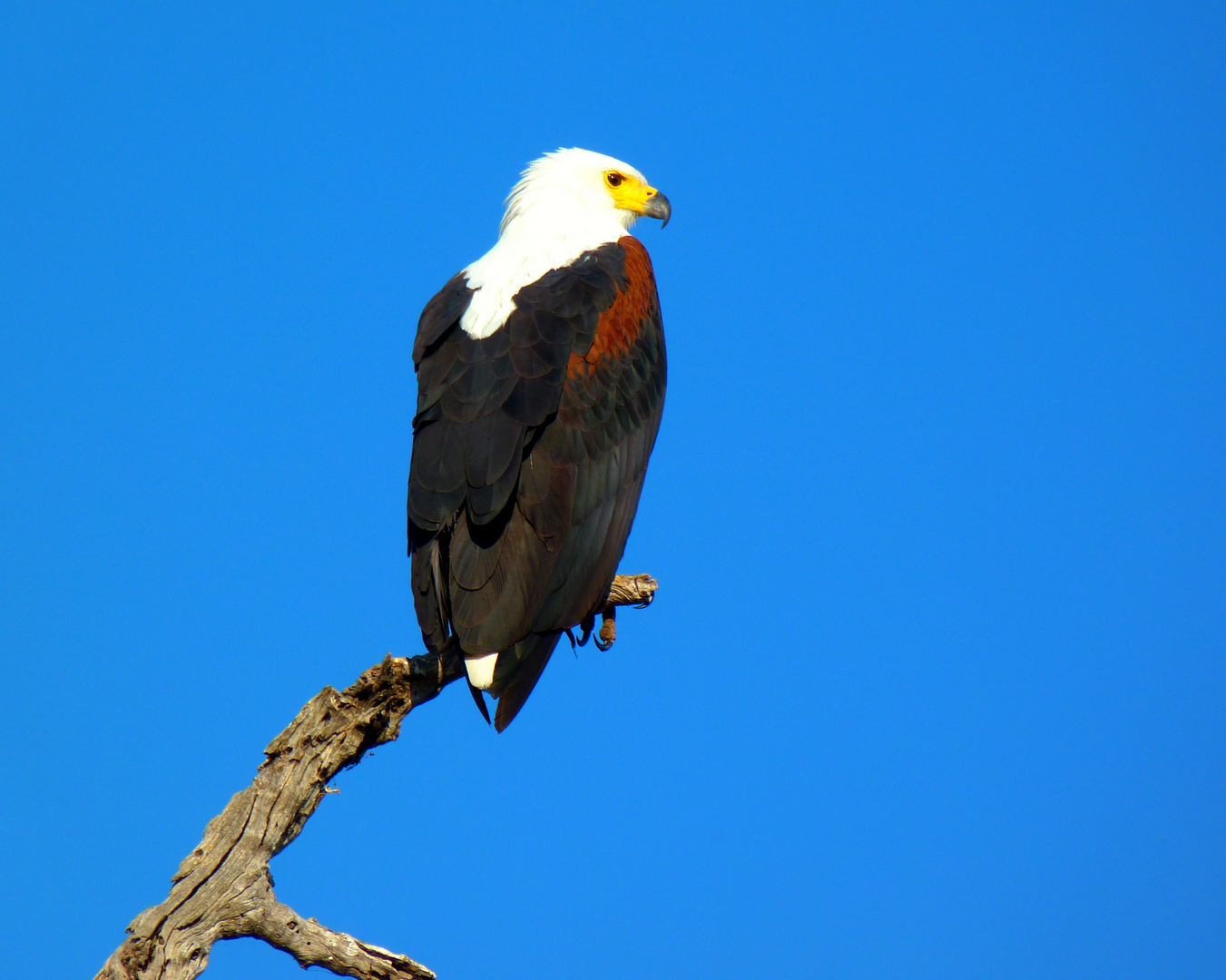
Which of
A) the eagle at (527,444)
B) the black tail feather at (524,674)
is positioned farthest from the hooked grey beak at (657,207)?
the black tail feather at (524,674)

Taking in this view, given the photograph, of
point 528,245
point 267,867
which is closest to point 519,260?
point 528,245

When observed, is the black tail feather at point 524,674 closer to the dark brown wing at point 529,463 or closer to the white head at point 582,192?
the dark brown wing at point 529,463

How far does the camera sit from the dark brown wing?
16.9 feet

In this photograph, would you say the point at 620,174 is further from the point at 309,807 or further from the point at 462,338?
the point at 309,807

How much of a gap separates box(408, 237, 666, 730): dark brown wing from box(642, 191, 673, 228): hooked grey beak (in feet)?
5.57

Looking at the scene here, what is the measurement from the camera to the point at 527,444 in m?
5.48

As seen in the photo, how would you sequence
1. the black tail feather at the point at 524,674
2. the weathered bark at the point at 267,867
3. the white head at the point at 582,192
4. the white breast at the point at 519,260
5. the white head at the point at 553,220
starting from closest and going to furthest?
the weathered bark at the point at 267,867, the black tail feather at the point at 524,674, the white breast at the point at 519,260, the white head at the point at 553,220, the white head at the point at 582,192

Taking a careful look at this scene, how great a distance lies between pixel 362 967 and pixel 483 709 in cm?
119

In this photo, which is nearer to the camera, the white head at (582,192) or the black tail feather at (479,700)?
the black tail feather at (479,700)

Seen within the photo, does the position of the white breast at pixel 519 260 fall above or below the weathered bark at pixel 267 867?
above

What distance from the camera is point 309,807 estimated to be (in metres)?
4.64

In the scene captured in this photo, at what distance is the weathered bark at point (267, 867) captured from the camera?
14.1ft

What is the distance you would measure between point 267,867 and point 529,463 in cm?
217

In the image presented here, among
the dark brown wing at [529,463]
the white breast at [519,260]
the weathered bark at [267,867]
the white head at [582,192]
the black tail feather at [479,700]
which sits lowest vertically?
the weathered bark at [267,867]
